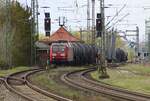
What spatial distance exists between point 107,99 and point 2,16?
49.5 metres

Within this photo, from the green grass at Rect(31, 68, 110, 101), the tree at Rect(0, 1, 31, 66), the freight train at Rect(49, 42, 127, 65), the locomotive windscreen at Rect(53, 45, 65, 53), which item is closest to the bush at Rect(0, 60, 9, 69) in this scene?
the freight train at Rect(49, 42, 127, 65)

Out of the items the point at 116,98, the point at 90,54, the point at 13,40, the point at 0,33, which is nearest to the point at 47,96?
the point at 116,98

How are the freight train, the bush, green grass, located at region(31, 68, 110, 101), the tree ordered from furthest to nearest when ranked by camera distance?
1. the tree
2. the freight train
3. the bush
4. green grass, located at region(31, 68, 110, 101)

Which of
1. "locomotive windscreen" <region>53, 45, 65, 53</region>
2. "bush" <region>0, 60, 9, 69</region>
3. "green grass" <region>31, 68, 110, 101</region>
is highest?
"locomotive windscreen" <region>53, 45, 65, 53</region>

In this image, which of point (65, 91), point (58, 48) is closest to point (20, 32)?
point (58, 48)

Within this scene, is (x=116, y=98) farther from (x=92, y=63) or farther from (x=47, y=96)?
(x=92, y=63)

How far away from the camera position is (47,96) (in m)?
22.3

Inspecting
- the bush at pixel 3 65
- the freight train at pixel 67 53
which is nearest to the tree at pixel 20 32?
the freight train at pixel 67 53

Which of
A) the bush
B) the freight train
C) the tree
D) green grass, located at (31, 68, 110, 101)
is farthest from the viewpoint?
the tree

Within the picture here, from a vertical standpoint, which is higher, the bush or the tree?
the tree

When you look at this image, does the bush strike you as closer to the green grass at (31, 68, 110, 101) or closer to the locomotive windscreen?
the locomotive windscreen

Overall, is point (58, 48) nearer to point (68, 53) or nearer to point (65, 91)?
point (68, 53)

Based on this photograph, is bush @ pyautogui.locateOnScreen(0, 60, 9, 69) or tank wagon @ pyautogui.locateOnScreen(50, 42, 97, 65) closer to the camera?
bush @ pyautogui.locateOnScreen(0, 60, 9, 69)

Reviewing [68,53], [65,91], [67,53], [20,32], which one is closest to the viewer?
[65,91]
